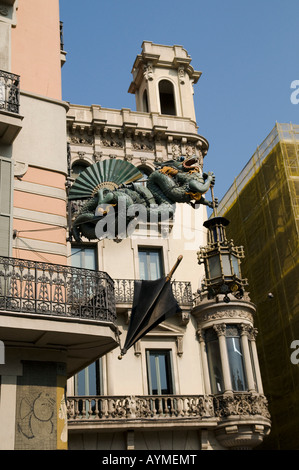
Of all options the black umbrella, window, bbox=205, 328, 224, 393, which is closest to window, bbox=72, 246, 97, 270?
window, bbox=205, 328, 224, 393

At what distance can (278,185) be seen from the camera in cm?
2847

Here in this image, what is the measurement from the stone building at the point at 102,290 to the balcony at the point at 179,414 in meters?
0.05

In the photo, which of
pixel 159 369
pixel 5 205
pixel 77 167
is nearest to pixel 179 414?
pixel 159 369

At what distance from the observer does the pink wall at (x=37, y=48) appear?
46.4ft

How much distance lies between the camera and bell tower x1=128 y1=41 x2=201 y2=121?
2912 centimetres

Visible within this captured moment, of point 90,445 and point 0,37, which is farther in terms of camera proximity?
point 90,445

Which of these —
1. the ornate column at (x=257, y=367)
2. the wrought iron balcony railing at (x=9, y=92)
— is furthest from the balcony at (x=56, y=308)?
the ornate column at (x=257, y=367)

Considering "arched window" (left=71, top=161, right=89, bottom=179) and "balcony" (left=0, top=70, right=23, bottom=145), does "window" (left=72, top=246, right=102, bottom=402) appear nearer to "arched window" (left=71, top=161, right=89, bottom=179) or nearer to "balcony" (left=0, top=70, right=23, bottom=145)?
"arched window" (left=71, top=161, right=89, bottom=179)

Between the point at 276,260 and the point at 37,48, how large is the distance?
1684 cm

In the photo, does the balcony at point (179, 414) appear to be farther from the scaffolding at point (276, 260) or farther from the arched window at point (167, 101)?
the arched window at point (167, 101)

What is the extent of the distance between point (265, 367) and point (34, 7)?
19.2 metres

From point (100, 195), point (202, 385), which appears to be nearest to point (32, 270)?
point (100, 195)

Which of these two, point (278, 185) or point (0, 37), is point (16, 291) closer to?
point (0, 37)
